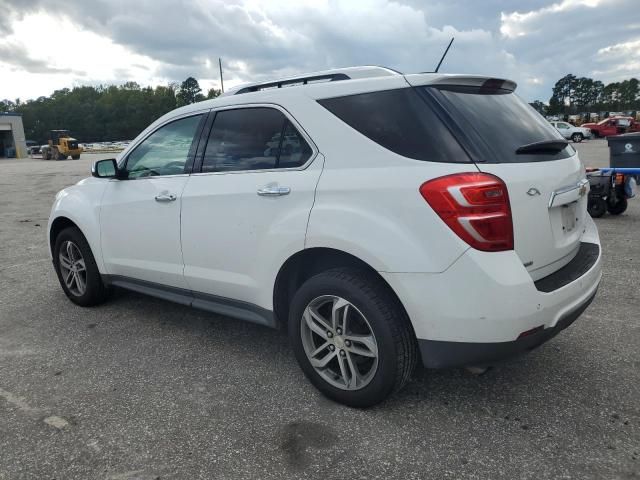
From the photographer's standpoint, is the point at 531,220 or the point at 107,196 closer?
the point at 531,220

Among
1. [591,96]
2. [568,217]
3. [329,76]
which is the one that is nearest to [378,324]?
[568,217]

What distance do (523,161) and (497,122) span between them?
0.26 meters

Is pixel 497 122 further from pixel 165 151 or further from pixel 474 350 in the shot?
pixel 165 151

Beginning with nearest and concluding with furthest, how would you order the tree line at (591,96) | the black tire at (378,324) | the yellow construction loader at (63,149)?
the black tire at (378,324)
the yellow construction loader at (63,149)
the tree line at (591,96)

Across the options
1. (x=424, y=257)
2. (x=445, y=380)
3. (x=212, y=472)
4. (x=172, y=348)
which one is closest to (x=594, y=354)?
(x=445, y=380)

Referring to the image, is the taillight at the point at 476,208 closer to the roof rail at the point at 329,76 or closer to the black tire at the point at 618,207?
the roof rail at the point at 329,76

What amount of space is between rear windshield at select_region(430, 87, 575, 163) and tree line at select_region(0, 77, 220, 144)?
116m

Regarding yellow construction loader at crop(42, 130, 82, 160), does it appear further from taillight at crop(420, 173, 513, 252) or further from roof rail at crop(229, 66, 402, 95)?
taillight at crop(420, 173, 513, 252)

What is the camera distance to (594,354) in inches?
129

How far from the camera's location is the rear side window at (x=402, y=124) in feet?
7.80

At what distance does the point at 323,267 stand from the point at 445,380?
1.02 meters

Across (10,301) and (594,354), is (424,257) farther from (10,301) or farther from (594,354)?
(10,301)

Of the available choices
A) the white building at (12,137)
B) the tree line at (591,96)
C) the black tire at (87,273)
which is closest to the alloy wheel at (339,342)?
the black tire at (87,273)

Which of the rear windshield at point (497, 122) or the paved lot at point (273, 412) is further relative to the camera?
the rear windshield at point (497, 122)
